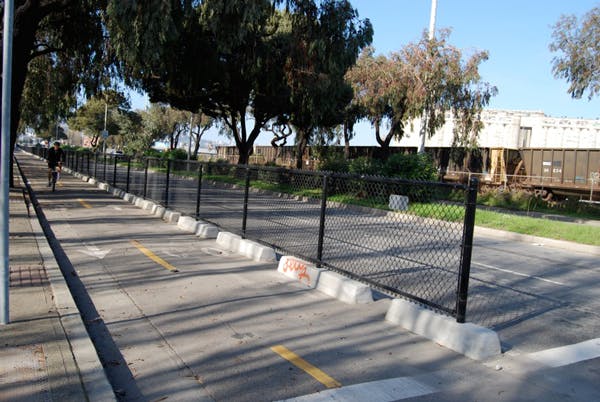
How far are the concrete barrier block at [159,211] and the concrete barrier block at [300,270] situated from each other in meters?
6.65

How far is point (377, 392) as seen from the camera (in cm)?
412

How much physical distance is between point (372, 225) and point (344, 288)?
0.94 meters

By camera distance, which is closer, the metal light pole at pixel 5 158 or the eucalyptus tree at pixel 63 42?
the metal light pole at pixel 5 158

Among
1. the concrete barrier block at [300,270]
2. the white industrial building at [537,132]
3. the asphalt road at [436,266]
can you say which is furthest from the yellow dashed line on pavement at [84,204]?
the white industrial building at [537,132]

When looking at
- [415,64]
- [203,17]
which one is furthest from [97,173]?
[415,64]

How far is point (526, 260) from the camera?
37.5 feet

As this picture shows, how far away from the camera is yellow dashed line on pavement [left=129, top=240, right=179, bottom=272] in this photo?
8.12m

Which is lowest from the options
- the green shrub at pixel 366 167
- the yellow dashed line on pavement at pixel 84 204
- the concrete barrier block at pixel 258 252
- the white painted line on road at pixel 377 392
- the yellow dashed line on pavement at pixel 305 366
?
the yellow dashed line on pavement at pixel 305 366

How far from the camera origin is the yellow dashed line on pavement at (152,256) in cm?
812

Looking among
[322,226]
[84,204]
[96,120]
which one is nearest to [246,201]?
[322,226]

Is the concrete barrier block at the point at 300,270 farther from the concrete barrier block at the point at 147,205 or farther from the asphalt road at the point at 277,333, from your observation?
the concrete barrier block at the point at 147,205

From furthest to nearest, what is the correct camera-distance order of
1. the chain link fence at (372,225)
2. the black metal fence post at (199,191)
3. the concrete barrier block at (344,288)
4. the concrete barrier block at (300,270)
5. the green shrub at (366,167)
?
the green shrub at (366,167)
the black metal fence post at (199,191)
the concrete barrier block at (300,270)
the concrete barrier block at (344,288)
the chain link fence at (372,225)

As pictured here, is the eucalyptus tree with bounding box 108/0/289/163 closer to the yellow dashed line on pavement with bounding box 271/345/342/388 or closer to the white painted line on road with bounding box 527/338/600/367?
the yellow dashed line on pavement with bounding box 271/345/342/388

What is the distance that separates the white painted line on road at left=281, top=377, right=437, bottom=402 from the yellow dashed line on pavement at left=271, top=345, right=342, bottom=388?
0.54ft
